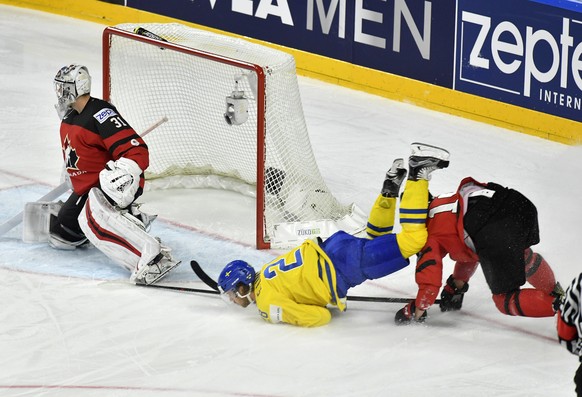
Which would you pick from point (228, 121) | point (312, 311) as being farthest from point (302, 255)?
point (228, 121)

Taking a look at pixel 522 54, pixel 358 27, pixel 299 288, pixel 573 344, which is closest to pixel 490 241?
pixel 299 288

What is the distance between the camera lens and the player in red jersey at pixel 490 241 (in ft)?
15.6

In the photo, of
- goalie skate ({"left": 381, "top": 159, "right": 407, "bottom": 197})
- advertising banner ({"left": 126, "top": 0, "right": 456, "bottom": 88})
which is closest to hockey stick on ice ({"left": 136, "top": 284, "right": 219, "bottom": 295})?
goalie skate ({"left": 381, "top": 159, "right": 407, "bottom": 197})

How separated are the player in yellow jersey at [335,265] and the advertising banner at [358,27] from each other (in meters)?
3.01

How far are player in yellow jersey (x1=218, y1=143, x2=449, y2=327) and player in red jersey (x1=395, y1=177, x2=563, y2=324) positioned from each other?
0.29 ft

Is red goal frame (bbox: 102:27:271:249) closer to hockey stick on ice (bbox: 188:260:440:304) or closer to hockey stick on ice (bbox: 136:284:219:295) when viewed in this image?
hockey stick on ice (bbox: 136:284:219:295)

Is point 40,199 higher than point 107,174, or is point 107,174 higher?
point 107,174

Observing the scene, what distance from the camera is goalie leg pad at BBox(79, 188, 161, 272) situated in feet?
18.0

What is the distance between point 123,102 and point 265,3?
246cm

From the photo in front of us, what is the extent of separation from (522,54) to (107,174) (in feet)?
9.93

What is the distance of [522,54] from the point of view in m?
7.43

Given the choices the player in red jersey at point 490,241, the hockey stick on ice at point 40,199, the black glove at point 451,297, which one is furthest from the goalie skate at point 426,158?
the hockey stick on ice at point 40,199

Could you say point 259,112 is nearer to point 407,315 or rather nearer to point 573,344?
point 407,315

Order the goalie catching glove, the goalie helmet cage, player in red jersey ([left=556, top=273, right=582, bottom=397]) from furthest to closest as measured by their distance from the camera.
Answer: the goalie helmet cage < the goalie catching glove < player in red jersey ([left=556, top=273, right=582, bottom=397])
